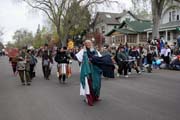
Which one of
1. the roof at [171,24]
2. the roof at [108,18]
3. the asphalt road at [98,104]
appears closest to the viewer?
the asphalt road at [98,104]

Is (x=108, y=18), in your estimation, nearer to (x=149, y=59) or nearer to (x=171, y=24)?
(x=171, y=24)

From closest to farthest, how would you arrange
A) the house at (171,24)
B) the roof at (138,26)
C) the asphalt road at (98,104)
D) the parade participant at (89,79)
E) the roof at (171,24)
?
the asphalt road at (98,104)
the parade participant at (89,79)
the roof at (171,24)
the house at (171,24)
the roof at (138,26)

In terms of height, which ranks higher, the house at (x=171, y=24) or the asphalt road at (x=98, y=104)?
the house at (x=171, y=24)

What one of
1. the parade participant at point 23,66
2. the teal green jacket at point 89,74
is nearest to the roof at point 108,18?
the parade participant at point 23,66

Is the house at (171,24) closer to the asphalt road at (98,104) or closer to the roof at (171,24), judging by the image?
the roof at (171,24)

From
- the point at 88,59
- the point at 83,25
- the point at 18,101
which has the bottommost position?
the point at 18,101

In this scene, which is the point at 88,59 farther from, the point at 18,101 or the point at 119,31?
the point at 119,31

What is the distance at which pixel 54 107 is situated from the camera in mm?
10359

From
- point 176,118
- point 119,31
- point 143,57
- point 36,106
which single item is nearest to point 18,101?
point 36,106

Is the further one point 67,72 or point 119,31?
point 119,31

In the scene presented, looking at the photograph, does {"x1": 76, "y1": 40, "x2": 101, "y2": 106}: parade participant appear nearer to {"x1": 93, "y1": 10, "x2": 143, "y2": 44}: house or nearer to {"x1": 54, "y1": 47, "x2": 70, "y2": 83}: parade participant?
{"x1": 54, "y1": 47, "x2": 70, "y2": 83}: parade participant

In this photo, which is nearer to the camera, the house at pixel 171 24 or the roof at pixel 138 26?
the house at pixel 171 24

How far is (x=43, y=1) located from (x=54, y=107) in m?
60.5

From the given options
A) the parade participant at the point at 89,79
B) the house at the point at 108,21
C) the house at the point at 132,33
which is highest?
the house at the point at 108,21
